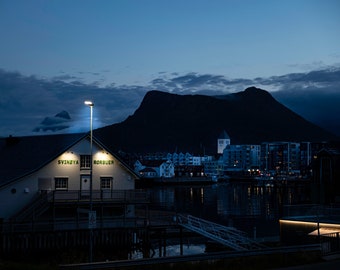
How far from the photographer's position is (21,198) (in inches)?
1982

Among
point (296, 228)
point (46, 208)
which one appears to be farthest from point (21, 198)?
point (296, 228)

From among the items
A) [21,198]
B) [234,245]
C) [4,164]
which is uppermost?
[4,164]

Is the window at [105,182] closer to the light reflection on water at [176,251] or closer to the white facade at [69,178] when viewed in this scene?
the white facade at [69,178]

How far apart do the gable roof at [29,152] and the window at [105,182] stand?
2.32 m

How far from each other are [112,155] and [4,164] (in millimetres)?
10994

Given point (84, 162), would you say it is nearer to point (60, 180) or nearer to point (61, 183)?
point (60, 180)

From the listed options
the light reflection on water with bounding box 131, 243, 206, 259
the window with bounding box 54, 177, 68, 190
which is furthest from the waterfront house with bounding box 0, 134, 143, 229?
the light reflection on water with bounding box 131, 243, 206, 259

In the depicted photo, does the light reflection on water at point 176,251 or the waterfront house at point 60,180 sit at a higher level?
the waterfront house at point 60,180

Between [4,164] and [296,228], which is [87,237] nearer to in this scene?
[4,164]

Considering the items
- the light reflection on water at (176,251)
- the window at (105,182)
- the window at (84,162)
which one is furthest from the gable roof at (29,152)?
the light reflection on water at (176,251)

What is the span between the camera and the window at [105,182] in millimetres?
54500

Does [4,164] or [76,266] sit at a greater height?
[4,164]

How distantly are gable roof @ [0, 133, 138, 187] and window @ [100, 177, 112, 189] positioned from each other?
232 cm

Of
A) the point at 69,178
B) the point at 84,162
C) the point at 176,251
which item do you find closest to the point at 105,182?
the point at 84,162
